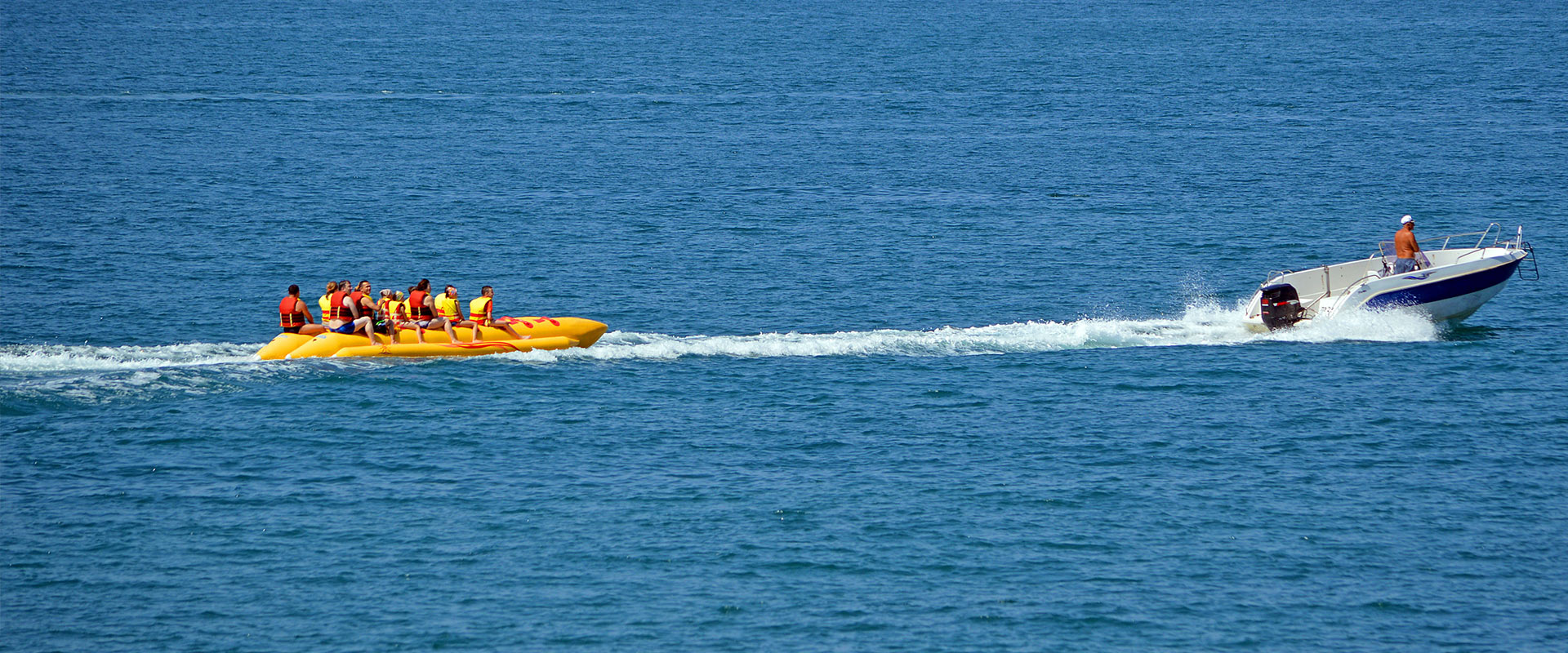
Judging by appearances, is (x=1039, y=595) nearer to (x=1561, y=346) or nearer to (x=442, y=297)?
(x=442, y=297)

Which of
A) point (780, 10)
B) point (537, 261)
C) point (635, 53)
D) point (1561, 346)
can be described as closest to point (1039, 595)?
point (1561, 346)

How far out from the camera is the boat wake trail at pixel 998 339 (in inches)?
1080

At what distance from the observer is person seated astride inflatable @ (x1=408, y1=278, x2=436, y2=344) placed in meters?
25.6

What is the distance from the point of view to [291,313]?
25.4 meters

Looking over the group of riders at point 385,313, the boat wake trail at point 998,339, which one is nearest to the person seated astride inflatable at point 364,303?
the group of riders at point 385,313

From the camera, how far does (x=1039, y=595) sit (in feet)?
57.3

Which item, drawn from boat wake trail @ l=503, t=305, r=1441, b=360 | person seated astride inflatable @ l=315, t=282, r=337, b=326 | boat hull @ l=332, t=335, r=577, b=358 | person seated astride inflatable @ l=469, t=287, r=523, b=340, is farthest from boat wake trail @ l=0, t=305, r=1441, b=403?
person seated astride inflatable @ l=315, t=282, r=337, b=326

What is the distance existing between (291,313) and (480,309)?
10.9ft

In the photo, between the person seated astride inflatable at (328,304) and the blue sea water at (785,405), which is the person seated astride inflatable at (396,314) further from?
the person seated astride inflatable at (328,304)

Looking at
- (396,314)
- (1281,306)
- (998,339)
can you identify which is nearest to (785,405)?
(998,339)

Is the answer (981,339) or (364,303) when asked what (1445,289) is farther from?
(364,303)

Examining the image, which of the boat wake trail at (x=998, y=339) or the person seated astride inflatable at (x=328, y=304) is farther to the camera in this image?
the boat wake trail at (x=998, y=339)

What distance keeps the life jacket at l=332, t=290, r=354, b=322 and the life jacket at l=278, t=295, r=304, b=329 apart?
0.66 m

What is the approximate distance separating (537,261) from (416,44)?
2519 inches
